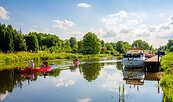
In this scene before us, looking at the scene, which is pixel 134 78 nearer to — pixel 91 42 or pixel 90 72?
pixel 90 72

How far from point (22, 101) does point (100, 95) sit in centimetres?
481

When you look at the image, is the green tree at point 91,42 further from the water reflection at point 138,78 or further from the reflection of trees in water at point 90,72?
the water reflection at point 138,78

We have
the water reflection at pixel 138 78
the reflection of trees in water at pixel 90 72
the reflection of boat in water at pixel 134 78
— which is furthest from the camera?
the reflection of trees in water at pixel 90 72

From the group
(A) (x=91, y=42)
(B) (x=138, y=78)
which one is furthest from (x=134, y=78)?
(A) (x=91, y=42)

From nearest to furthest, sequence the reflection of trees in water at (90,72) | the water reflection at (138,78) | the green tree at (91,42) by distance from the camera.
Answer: the water reflection at (138,78) → the reflection of trees in water at (90,72) → the green tree at (91,42)

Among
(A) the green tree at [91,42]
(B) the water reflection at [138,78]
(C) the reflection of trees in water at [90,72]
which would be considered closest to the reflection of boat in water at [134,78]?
(B) the water reflection at [138,78]

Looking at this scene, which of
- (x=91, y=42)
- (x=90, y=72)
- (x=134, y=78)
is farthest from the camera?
(x=91, y=42)

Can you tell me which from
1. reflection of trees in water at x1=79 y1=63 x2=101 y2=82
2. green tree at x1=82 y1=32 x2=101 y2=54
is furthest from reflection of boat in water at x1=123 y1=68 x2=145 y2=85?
green tree at x1=82 y1=32 x2=101 y2=54

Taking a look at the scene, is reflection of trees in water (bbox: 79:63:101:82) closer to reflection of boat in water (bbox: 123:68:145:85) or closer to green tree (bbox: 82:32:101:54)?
reflection of boat in water (bbox: 123:68:145:85)

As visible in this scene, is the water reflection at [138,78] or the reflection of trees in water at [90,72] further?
the reflection of trees in water at [90,72]

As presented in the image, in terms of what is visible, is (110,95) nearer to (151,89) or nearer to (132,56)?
(151,89)

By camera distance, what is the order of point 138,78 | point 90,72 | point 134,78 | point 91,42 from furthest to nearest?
point 91,42 < point 90,72 < point 134,78 < point 138,78

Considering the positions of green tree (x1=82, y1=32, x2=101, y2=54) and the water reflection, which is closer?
the water reflection

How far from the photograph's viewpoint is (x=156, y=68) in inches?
699
